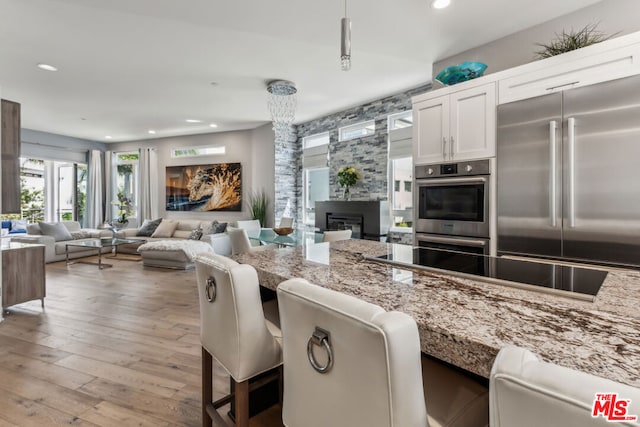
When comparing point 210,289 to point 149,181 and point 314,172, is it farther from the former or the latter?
point 149,181

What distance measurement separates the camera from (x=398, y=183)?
516 centimetres

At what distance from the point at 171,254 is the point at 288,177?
9.06 ft

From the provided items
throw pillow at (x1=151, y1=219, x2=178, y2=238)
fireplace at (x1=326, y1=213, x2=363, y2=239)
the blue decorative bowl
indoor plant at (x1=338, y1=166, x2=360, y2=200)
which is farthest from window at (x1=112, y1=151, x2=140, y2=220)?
the blue decorative bowl

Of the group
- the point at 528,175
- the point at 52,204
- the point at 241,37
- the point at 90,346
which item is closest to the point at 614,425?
the point at 528,175

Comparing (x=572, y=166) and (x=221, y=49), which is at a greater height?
(x=221, y=49)

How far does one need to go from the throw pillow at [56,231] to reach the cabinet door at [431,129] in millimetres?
7036

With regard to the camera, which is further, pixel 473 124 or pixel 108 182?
pixel 108 182

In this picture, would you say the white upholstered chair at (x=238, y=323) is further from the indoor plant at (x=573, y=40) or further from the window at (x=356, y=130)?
the window at (x=356, y=130)

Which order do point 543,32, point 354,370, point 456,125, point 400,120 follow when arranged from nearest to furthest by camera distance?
1. point 354,370
2. point 543,32
3. point 456,125
4. point 400,120

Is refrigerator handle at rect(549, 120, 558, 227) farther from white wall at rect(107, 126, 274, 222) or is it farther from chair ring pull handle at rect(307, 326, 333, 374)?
white wall at rect(107, 126, 274, 222)

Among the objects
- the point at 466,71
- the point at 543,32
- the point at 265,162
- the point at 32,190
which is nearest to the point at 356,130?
the point at 265,162

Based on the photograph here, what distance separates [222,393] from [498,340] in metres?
1.89

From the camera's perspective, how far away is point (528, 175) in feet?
7.73

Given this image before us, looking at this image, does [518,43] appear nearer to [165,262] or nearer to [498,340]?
[498,340]
